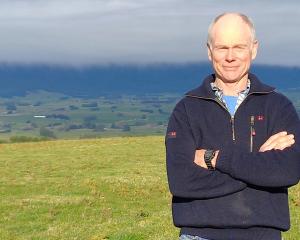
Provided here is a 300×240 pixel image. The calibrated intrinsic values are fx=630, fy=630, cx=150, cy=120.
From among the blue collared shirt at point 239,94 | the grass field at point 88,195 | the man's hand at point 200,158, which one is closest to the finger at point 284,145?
the blue collared shirt at point 239,94

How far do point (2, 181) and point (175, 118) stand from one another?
85.9ft

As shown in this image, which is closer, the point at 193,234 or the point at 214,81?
the point at 193,234

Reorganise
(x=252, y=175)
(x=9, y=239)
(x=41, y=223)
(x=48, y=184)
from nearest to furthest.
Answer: (x=252, y=175) < (x=9, y=239) < (x=41, y=223) < (x=48, y=184)

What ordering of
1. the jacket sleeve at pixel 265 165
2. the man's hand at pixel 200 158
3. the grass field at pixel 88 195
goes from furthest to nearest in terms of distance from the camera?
the grass field at pixel 88 195 → the man's hand at pixel 200 158 → the jacket sleeve at pixel 265 165

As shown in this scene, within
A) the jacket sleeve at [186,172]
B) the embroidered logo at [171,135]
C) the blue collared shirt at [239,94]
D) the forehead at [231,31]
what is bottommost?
the jacket sleeve at [186,172]

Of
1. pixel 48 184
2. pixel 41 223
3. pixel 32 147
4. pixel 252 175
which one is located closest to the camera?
pixel 252 175

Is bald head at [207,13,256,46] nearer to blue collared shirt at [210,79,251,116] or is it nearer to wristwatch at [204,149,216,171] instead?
blue collared shirt at [210,79,251,116]

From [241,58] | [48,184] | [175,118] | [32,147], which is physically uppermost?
[241,58]

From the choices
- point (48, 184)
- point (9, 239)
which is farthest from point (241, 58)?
point (48, 184)

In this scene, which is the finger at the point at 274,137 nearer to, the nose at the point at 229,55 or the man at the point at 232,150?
the man at the point at 232,150

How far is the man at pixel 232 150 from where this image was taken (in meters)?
6.77

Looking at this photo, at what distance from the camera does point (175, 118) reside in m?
7.21

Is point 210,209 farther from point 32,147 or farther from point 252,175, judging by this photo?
point 32,147

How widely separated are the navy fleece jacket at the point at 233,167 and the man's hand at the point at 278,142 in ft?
0.20
